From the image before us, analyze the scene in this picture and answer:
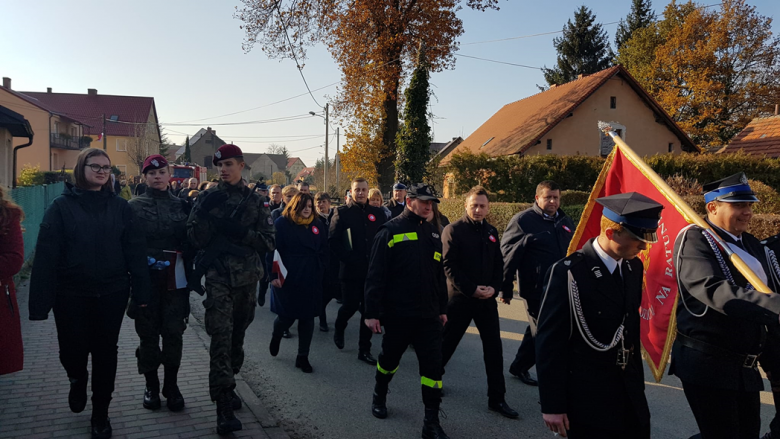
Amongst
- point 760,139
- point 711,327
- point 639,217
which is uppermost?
point 760,139

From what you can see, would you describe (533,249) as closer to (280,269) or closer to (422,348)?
(422,348)

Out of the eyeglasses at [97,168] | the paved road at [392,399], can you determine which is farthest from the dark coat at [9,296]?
the paved road at [392,399]

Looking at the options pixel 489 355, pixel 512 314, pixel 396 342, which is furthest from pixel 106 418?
pixel 512 314

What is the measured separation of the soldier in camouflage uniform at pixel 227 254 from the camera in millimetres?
4359

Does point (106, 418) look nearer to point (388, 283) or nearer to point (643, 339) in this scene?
point (388, 283)

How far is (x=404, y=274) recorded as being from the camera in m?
4.59

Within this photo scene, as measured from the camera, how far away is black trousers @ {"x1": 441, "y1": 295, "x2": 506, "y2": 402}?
4.92m

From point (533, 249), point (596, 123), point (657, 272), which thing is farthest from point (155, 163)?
point (596, 123)

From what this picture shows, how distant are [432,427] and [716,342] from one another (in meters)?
2.13

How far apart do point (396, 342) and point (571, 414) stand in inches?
81.6

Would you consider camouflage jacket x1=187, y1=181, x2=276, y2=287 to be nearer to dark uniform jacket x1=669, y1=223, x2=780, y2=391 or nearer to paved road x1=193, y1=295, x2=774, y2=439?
paved road x1=193, y1=295, x2=774, y2=439

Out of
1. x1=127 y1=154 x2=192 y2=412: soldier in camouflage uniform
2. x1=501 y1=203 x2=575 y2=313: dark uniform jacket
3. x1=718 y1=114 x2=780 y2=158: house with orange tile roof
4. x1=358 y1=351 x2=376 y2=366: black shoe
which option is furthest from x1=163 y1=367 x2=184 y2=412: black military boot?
x1=718 y1=114 x2=780 y2=158: house with orange tile roof

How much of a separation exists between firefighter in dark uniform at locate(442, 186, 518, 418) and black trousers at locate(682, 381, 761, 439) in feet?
6.87

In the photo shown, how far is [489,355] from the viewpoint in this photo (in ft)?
16.4
